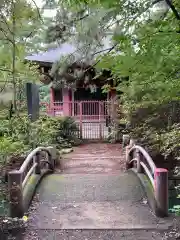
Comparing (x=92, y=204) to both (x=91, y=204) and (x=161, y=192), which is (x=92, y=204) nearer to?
(x=91, y=204)

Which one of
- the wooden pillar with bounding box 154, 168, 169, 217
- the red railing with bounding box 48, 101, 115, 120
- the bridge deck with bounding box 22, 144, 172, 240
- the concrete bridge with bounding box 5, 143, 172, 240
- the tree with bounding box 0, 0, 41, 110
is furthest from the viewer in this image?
the red railing with bounding box 48, 101, 115, 120

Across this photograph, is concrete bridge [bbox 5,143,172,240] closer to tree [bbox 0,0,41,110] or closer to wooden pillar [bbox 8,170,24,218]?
wooden pillar [bbox 8,170,24,218]

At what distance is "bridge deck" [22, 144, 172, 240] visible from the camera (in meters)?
4.50

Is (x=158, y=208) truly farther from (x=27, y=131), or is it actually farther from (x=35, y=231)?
(x=27, y=131)

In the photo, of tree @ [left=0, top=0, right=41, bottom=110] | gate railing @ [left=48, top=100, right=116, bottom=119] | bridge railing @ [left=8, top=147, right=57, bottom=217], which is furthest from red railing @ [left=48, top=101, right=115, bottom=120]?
bridge railing @ [left=8, top=147, right=57, bottom=217]

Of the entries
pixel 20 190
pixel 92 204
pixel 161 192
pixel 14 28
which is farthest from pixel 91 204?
pixel 14 28

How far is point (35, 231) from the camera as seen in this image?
427 centimetres

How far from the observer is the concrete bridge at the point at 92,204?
168 inches

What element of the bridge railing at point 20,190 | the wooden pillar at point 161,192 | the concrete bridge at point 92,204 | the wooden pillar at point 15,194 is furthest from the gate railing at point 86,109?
the wooden pillar at point 15,194

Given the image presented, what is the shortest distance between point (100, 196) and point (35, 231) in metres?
1.76

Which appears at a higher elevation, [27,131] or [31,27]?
[31,27]

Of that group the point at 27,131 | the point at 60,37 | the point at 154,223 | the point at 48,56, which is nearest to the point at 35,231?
the point at 154,223

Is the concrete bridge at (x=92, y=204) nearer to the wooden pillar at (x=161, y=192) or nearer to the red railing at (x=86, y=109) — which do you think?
the wooden pillar at (x=161, y=192)

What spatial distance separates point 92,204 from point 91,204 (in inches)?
0.7
